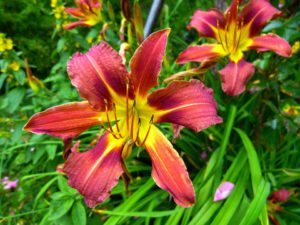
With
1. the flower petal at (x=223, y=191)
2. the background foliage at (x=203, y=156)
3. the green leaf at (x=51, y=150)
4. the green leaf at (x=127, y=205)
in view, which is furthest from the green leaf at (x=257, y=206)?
the green leaf at (x=51, y=150)

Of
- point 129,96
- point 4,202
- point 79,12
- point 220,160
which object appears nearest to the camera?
point 129,96

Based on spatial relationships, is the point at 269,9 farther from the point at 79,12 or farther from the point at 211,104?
the point at 79,12

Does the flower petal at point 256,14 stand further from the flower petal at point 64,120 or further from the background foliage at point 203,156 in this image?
Result: the flower petal at point 64,120

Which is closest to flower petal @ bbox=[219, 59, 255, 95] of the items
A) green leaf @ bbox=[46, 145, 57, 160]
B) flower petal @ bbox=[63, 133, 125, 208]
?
flower petal @ bbox=[63, 133, 125, 208]

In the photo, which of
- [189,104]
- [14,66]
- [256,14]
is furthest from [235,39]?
[14,66]

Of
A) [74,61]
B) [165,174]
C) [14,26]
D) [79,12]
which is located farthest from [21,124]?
[14,26]

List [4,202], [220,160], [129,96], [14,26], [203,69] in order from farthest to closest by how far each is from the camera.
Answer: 1. [14,26]
2. [4,202]
3. [220,160]
4. [203,69]
5. [129,96]

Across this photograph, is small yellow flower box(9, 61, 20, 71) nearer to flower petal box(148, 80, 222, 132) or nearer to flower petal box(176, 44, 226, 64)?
flower petal box(176, 44, 226, 64)
